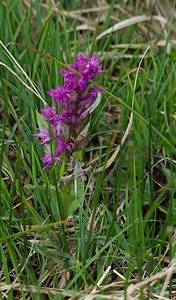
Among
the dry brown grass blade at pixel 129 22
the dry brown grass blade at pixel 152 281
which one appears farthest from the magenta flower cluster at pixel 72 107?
the dry brown grass blade at pixel 129 22

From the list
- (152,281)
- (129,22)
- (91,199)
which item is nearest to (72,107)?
(91,199)

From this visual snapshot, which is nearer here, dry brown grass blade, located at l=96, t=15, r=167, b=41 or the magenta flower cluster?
the magenta flower cluster

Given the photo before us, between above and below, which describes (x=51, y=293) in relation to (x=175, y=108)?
below

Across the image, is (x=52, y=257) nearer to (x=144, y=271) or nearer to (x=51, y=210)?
(x=51, y=210)

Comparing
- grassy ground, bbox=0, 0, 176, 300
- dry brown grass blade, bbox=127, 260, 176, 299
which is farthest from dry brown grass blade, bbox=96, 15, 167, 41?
dry brown grass blade, bbox=127, 260, 176, 299

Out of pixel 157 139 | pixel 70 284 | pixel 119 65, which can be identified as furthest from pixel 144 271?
pixel 119 65

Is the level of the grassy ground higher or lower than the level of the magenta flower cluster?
lower

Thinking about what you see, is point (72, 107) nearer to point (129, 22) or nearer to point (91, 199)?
point (91, 199)

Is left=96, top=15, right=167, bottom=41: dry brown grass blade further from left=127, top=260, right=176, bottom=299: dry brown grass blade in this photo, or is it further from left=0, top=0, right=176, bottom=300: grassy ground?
left=127, top=260, right=176, bottom=299: dry brown grass blade
